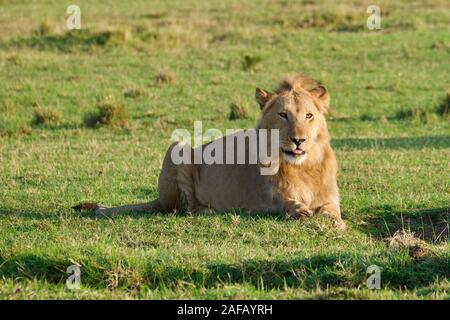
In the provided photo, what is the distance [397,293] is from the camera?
6.98 m

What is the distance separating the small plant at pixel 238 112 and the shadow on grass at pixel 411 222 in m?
7.69

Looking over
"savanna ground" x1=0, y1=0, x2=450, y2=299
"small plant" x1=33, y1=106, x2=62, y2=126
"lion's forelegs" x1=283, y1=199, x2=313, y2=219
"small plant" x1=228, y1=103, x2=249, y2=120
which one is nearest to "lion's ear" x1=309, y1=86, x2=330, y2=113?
"lion's forelegs" x1=283, y1=199, x2=313, y2=219

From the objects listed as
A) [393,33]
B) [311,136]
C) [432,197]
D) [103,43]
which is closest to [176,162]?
[311,136]

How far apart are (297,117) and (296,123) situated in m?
0.07

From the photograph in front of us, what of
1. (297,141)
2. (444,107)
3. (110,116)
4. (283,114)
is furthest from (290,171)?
(444,107)

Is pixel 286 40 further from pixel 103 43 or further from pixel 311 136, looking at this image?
pixel 311 136

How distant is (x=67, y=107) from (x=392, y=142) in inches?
265

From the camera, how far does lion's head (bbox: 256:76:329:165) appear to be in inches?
361

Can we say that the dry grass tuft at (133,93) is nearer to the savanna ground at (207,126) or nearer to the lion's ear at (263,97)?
the savanna ground at (207,126)

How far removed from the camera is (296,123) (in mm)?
9148

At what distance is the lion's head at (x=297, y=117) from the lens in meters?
9.17

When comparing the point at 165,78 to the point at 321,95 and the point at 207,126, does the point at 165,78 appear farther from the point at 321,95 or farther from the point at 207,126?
the point at 321,95

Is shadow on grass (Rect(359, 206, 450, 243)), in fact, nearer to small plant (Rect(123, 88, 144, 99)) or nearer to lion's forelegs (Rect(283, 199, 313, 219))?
lion's forelegs (Rect(283, 199, 313, 219))

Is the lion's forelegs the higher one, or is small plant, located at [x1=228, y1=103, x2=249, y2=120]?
the lion's forelegs
